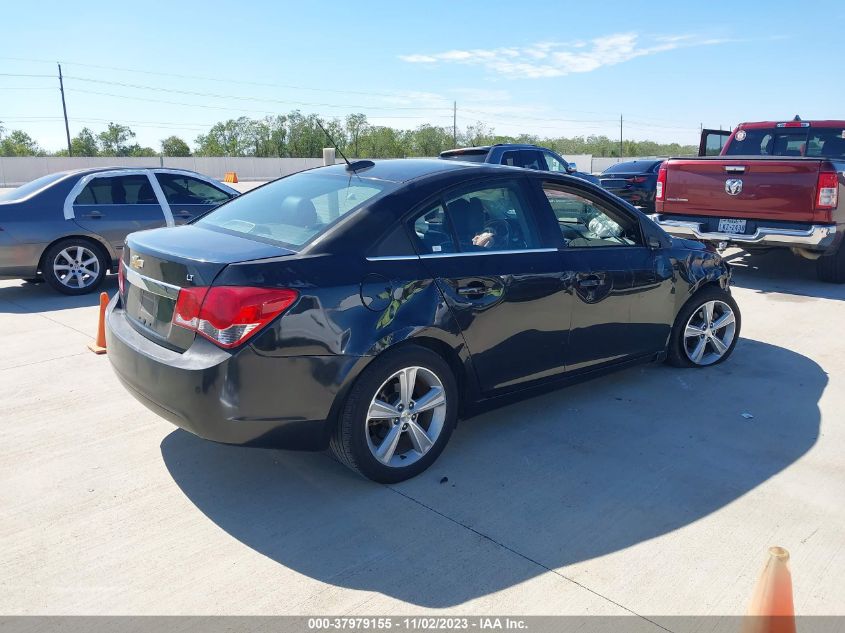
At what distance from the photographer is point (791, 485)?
12.3 ft

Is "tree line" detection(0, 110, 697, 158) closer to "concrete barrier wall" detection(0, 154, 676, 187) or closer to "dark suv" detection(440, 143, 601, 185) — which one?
"concrete barrier wall" detection(0, 154, 676, 187)

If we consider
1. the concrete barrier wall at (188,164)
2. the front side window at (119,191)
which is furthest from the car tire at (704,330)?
the concrete barrier wall at (188,164)

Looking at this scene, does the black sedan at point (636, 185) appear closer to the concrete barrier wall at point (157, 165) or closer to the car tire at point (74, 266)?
the car tire at point (74, 266)

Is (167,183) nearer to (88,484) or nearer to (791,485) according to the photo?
(88,484)

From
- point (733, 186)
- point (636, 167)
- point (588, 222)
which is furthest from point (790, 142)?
point (588, 222)

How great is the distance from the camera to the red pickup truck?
26.6ft

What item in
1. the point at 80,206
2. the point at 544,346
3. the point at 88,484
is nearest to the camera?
the point at 88,484

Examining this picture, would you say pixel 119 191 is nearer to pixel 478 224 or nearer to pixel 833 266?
pixel 478 224

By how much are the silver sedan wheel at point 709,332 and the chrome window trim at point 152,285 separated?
154 inches

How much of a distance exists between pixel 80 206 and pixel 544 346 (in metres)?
6.62

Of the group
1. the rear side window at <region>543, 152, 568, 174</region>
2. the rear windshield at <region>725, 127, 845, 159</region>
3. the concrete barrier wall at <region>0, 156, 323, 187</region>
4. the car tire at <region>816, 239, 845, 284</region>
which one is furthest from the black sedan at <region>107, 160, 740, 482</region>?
the concrete barrier wall at <region>0, 156, 323, 187</region>

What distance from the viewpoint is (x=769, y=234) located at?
8445mm

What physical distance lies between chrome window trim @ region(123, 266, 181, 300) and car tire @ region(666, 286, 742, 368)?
377 centimetres

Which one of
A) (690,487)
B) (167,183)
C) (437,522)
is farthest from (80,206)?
(690,487)
